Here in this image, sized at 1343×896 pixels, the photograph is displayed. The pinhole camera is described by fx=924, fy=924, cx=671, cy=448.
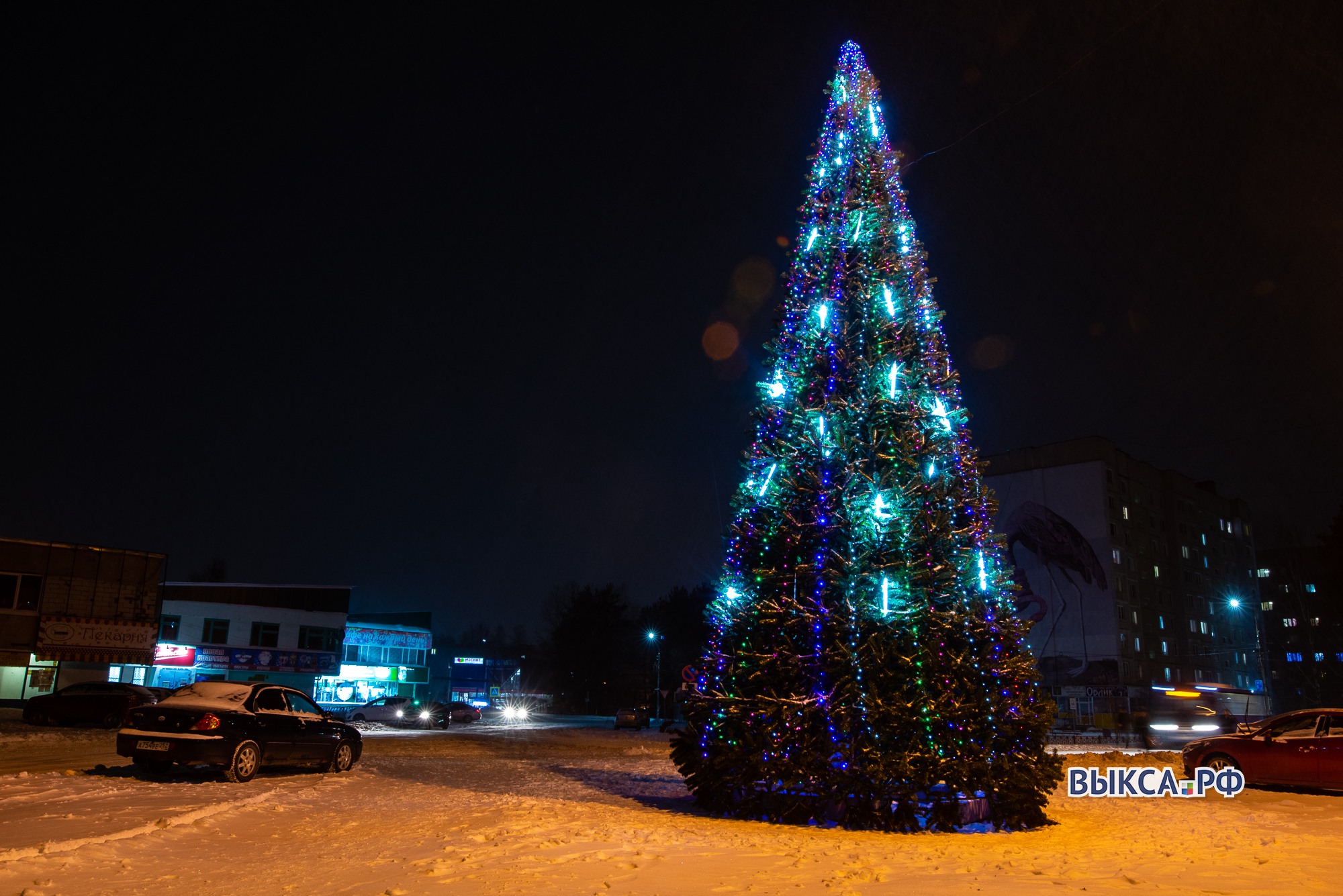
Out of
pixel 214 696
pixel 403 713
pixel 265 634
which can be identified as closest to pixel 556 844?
pixel 214 696

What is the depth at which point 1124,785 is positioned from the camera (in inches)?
553

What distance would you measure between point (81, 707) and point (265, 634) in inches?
1138

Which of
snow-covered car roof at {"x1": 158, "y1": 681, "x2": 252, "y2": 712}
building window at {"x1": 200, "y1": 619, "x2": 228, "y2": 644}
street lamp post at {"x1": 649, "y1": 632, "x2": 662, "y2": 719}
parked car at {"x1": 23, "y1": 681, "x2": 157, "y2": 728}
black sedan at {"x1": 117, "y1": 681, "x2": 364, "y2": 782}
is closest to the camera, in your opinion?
black sedan at {"x1": 117, "y1": 681, "x2": 364, "y2": 782}

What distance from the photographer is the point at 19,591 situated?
1458 inches

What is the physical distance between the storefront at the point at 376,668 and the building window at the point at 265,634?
4497mm

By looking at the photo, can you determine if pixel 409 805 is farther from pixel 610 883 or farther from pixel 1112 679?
pixel 1112 679

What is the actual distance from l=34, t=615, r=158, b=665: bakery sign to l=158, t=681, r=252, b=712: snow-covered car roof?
96.7 ft

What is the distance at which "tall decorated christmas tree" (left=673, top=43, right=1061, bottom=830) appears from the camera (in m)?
9.58

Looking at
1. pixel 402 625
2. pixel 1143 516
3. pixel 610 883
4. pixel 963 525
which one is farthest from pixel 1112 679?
pixel 610 883

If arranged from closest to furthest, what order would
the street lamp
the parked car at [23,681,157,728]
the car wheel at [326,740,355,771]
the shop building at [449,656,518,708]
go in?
1. the car wheel at [326,740,355,771]
2. the parked car at [23,681,157,728]
3. the street lamp
4. the shop building at [449,656,518,708]

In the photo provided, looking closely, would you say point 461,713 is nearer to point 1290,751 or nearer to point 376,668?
point 376,668

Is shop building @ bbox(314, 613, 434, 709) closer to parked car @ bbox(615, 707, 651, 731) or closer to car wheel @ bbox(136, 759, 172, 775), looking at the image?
parked car @ bbox(615, 707, 651, 731)

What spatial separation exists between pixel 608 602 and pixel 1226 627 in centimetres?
5639

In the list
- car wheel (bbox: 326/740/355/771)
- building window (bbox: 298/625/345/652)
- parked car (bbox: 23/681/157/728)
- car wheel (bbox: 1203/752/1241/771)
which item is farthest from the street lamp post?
car wheel (bbox: 1203/752/1241/771)
